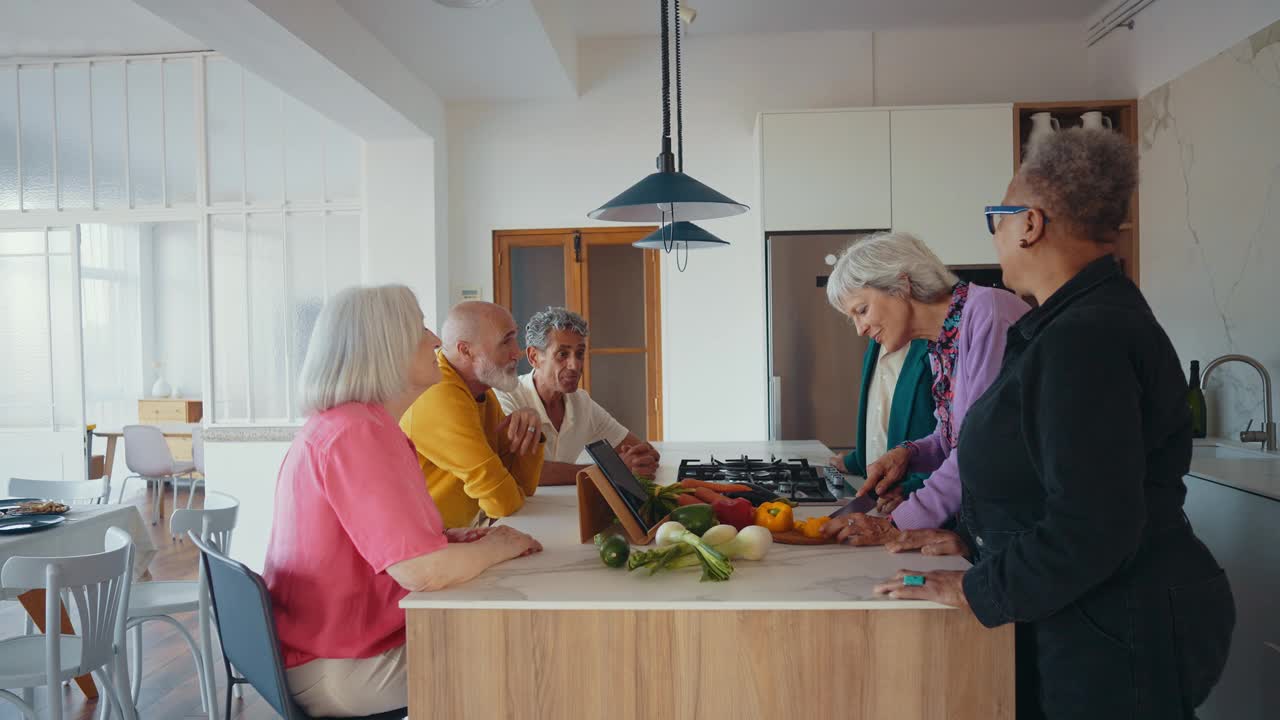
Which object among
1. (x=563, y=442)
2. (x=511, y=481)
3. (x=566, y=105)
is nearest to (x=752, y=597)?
(x=511, y=481)

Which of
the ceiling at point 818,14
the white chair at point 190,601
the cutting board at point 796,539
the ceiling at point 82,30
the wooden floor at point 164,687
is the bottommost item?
the wooden floor at point 164,687

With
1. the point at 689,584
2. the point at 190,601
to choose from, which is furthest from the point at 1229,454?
the point at 190,601

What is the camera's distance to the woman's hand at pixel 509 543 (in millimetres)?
1696

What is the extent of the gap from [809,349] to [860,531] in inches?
109

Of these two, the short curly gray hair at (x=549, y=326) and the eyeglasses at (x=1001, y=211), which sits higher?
the eyeglasses at (x=1001, y=211)

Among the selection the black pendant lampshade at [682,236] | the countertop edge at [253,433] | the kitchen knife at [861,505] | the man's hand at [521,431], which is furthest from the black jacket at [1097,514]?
the countertop edge at [253,433]

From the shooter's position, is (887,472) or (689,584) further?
(887,472)

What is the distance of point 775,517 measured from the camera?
1.85 meters

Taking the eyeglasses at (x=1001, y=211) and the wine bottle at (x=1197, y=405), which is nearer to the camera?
the eyeglasses at (x=1001, y=211)

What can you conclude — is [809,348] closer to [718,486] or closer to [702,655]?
[718,486]

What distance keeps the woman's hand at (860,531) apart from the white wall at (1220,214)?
2549 millimetres

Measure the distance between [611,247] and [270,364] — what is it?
224 centimetres

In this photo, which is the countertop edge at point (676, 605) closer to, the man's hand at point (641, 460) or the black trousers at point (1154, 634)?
the black trousers at point (1154, 634)

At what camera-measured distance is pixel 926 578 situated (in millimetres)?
1397
